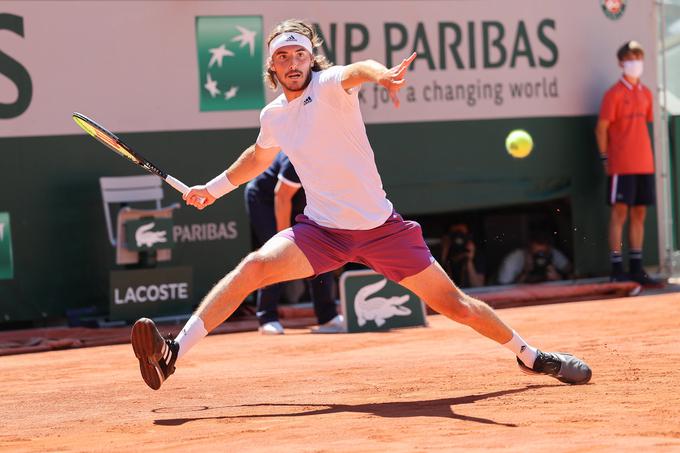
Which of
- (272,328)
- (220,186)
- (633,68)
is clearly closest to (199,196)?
(220,186)

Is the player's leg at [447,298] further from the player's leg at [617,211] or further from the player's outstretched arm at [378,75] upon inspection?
the player's leg at [617,211]

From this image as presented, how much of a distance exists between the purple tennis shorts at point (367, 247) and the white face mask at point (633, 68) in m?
5.92

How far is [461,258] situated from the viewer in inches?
426

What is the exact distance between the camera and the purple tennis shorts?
545 centimetres

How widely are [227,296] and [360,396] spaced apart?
2.88 feet

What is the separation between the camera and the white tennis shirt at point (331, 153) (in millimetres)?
5344

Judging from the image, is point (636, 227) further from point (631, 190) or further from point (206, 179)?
point (206, 179)

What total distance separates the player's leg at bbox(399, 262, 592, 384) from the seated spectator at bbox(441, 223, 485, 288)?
5060mm

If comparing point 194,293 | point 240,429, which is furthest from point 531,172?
point 240,429

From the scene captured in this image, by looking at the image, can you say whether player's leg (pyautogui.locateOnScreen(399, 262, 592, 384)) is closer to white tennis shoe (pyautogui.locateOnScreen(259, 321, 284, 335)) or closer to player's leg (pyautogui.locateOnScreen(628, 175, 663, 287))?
white tennis shoe (pyautogui.locateOnScreen(259, 321, 284, 335))

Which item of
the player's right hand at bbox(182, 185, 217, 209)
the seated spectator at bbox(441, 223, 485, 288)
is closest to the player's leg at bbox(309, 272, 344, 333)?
the seated spectator at bbox(441, 223, 485, 288)

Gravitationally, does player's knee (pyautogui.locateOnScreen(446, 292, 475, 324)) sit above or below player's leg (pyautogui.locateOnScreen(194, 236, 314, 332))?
below

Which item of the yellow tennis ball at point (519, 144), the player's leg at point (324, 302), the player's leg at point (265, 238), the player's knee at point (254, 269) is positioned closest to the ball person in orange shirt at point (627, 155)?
the yellow tennis ball at point (519, 144)

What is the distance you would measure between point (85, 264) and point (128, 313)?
59cm
